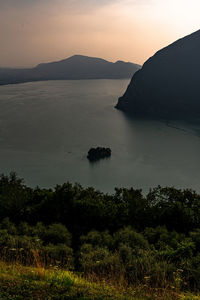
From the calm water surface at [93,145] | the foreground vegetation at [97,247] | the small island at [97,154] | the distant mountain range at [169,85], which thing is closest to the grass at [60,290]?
the foreground vegetation at [97,247]

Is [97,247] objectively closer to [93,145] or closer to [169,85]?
[93,145]

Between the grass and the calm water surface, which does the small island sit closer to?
the calm water surface

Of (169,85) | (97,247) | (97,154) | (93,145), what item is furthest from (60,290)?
(169,85)

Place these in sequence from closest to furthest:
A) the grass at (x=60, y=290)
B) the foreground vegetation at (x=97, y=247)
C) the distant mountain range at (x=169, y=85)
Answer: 1. the grass at (x=60, y=290)
2. the foreground vegetation at (x=97, y=247)
3. the distant mountain range at (x=169, y=85)

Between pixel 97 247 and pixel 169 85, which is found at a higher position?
pixel 169 85

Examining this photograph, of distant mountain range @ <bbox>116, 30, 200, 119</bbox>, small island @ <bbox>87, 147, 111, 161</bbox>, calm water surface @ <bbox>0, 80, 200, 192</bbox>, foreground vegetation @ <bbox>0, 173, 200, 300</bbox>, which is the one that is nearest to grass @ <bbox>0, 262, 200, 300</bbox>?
foreground vegetation @ <bbox>0, 173, 200, 300</bbox>

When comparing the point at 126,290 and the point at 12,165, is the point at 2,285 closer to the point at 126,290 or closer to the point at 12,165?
the point at 126,290

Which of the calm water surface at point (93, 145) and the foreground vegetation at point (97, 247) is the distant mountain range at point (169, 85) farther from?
the foreground vegetation at point (97, 247)
